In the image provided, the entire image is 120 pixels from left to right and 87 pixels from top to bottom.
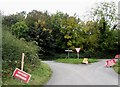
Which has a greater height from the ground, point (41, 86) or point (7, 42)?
point (7, 42)

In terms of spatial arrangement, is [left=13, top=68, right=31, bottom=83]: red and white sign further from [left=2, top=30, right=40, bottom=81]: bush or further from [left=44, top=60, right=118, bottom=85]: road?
[left=44, top=60, right=118, bottom=85]: road

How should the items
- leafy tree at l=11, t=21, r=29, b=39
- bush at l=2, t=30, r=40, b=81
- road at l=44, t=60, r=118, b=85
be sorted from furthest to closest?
leafy tree at l=11, t=21, r=29, b=39 → road at l=44, t=60, r=118, b=85 → bush at l=2, t=30, r=40, b=81

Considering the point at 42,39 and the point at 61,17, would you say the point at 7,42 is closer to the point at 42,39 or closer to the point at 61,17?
the point at 42,39

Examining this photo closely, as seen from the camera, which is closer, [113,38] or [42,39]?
[42,39]

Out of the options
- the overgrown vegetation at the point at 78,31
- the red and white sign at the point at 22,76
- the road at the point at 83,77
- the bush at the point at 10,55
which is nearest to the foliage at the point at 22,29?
the overgrown vegetation at the point at 78,31

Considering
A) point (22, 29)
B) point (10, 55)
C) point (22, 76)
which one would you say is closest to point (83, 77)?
point (10, 55)

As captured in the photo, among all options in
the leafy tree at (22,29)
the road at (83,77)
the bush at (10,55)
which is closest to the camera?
the bush at (10,55)

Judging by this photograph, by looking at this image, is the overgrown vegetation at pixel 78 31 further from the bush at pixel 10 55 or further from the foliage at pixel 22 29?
the bush at pixel 10 55

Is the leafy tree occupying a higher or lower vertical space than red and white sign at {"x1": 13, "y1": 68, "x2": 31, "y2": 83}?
higher

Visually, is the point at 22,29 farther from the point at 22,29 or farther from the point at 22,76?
the point at 22,76

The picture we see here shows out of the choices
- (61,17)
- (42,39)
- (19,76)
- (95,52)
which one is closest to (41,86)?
(19,76)

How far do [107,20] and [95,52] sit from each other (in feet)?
23.0

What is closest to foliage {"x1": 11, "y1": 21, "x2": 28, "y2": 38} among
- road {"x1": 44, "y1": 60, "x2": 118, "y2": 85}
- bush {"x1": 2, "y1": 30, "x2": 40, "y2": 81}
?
road {"x1": 44, "y1": 60, "x2": 118, "y2": 85}

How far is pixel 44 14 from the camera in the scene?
6006 centimetres
